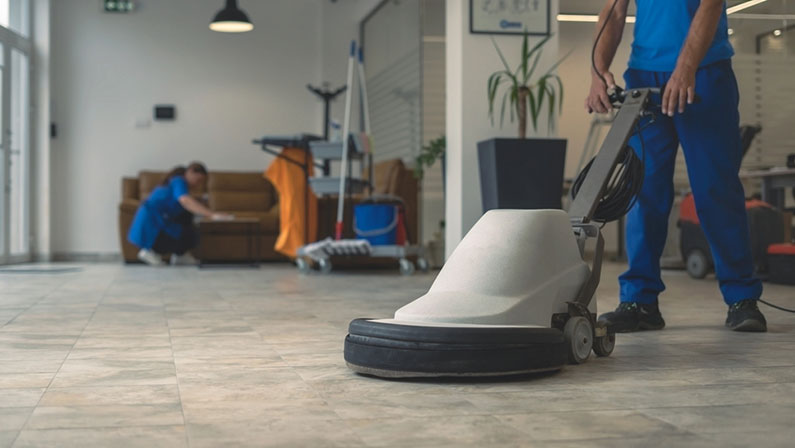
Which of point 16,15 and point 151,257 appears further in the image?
point 16,15

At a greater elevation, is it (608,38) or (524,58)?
(524,58)

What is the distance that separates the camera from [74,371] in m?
2.14

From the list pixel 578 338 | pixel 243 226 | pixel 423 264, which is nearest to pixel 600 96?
pixel 578 338

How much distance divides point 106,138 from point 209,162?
986 mm

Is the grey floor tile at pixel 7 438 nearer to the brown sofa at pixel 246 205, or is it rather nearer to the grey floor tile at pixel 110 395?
the grey floor tile at pixel 110 395

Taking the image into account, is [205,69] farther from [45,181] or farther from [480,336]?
[480,336]

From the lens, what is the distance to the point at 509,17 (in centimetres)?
555

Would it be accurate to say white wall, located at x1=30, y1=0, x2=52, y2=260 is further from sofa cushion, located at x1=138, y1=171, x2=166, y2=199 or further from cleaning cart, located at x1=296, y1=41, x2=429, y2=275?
cleaning cart, located at x1=296, y1=41, x2=429, y2=275

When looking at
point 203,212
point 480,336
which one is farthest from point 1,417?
point 203,212

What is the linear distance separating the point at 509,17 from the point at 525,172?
3.53ft

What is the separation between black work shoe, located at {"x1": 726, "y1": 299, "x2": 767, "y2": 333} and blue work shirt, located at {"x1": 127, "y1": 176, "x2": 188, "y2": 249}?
5.92m

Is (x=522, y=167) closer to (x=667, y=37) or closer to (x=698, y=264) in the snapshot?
(x=698, y=264)

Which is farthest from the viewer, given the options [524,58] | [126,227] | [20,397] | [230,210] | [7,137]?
[230,210]

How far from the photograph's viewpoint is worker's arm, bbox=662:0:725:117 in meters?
2.73
